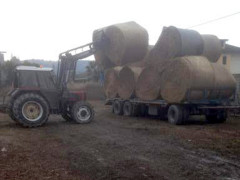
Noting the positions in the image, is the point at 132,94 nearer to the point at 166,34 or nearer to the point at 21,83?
the point at 166,34

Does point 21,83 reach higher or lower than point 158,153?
higher

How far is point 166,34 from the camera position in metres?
15.0

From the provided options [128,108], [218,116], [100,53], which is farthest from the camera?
[128,108]

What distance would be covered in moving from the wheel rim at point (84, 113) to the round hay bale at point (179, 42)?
4.05 m

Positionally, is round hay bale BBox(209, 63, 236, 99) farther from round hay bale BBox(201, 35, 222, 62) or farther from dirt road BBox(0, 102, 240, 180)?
dirt road BBox(0, 102, 240, 180)

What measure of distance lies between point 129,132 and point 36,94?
391 cm

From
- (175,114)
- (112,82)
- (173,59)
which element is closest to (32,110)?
(175,114)

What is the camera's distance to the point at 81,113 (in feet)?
46.8

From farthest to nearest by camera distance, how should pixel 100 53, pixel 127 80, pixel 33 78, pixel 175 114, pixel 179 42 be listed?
pixel 127 80, pixel 100 53, pixel 179 42, pixel 175 114, pixel 33 78

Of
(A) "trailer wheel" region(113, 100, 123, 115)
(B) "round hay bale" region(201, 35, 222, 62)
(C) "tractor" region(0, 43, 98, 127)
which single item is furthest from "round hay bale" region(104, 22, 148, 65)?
(A) "trailer wheel" region(113, 100, 123, 115)

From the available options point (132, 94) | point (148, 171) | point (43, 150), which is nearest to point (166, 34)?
point (132, 94)

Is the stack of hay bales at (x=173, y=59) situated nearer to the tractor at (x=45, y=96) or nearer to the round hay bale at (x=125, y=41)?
the round hay bale at (x=125, y=41)

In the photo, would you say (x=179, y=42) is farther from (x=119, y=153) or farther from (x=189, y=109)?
(x=119, y=153)

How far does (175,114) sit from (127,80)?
5.13 m
